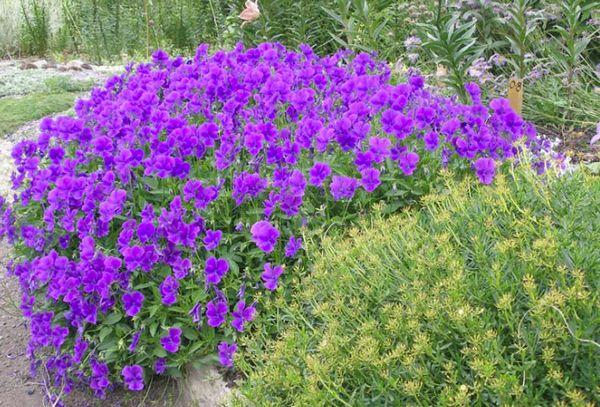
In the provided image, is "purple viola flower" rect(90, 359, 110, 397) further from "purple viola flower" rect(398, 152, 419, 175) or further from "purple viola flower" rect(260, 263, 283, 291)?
"purple viola flower" rect(398, 152, 419, 175)

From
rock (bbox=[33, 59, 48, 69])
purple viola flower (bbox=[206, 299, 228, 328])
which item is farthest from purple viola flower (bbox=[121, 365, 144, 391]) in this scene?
rock (bbox=[33, 59, 48, 69])

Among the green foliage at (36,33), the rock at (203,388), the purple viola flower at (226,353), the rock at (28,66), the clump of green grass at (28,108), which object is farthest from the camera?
the green foliage at (36,33)

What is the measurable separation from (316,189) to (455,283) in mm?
1216

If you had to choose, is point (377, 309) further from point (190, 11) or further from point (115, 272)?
point (190, 11)

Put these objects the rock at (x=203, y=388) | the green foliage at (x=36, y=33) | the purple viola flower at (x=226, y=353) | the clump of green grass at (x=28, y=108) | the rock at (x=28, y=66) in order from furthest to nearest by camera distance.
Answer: the green foliage at (x=36, y=33)
the rock at (x=28, y=66)
the clump of green grass at (x=28, y=108)
the rock at (x=203, y=388)
the purple viola flower at (x=226, y=353)

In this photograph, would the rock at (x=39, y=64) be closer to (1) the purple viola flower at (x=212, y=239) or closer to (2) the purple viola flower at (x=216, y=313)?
(1) the purple viola flower at (x=212, y=239)

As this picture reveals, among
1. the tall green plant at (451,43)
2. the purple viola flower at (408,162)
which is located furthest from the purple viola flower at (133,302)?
the tall green plant at (451,43)

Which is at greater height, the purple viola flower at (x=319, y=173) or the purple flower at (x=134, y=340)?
the purple viola flower at (x=319, y=173)

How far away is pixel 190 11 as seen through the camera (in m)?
9.34

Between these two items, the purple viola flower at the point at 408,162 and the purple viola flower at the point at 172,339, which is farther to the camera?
the purple viola flower at the point at 408,162

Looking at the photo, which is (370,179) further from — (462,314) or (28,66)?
(28,66)

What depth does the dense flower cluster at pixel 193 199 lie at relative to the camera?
252 centimetres

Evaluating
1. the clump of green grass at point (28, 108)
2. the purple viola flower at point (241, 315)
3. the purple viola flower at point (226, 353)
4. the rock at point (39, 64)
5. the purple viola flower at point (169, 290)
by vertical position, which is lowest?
the rock at point (39, 64)

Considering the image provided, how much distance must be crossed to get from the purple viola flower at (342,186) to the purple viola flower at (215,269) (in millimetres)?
510
